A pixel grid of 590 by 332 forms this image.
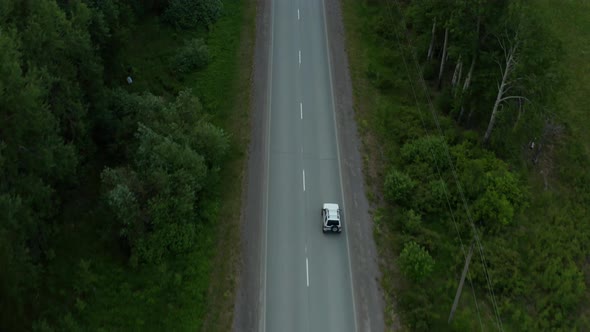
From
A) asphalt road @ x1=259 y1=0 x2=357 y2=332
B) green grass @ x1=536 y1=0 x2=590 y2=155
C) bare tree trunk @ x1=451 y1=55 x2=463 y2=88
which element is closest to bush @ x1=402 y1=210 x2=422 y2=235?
asphalt road @ x1=259 y1=0 x2=357 y2=332

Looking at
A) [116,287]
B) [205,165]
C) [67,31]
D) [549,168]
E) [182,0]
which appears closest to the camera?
[116,287]

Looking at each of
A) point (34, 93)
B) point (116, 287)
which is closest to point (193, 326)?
point (116, 287)

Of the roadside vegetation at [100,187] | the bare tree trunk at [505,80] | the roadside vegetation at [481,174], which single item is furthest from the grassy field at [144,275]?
the bare tree trunk at [505,80]

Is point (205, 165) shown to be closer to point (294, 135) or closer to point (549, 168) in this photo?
point (294, 135)

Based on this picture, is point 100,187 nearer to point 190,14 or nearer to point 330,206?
point 330,206

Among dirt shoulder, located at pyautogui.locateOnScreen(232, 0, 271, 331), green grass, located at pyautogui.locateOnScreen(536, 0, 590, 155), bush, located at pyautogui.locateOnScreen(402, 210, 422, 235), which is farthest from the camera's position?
green grass, located at pyautogui.locateOnScreen(536, 0, 590, 155)

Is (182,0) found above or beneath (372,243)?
above

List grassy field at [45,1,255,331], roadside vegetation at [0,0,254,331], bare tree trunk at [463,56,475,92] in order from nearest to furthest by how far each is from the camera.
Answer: roadside vegetation at [0,0,254,331]
grassy field at [45,1,255,331]
bare tree trunk at [463,56,475,92]

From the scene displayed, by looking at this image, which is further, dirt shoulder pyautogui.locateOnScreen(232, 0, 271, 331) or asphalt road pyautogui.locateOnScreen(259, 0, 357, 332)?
asphalt road pyautogui.locateOnScreen(259, 0, 357, 332)

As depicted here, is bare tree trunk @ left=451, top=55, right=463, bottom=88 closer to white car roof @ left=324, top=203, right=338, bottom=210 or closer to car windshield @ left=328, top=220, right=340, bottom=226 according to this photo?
white car roof @ left=324, top=203, right=338, bottom=210
